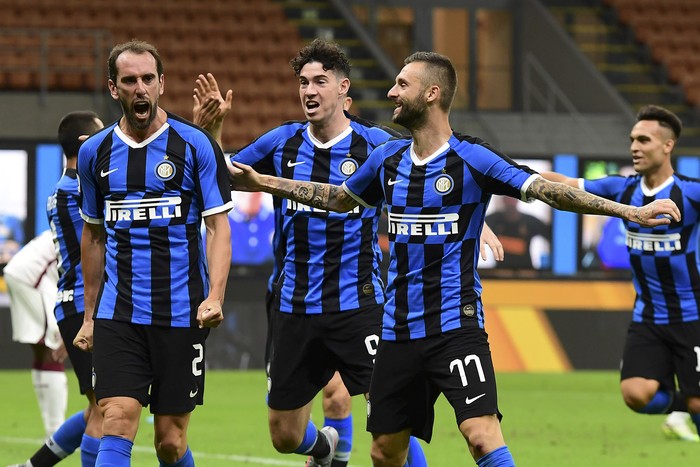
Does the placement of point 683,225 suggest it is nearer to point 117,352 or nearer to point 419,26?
point 117,352

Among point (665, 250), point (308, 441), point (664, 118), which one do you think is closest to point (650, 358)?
point (665, 250)

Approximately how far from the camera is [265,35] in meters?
20.3

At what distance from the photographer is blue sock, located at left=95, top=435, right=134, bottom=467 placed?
567 centimetres

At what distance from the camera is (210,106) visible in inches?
253

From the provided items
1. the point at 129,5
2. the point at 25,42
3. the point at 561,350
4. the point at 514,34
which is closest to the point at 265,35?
the point at 129,5

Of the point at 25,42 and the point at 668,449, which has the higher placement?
the point at 25,42

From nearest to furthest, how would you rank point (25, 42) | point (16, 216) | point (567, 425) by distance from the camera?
point (567, 425) → point (16, 216) → point (25, 42)

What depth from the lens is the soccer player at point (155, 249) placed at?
585cm

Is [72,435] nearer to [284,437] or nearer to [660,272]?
[284,437]

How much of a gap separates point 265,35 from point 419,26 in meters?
4.00

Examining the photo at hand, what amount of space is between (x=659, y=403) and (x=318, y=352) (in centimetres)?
284

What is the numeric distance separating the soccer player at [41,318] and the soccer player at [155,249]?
10.5 ft

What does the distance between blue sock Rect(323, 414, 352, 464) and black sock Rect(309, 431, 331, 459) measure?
147mm

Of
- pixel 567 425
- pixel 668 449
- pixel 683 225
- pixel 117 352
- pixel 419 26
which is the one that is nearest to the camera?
pixel 117 352
